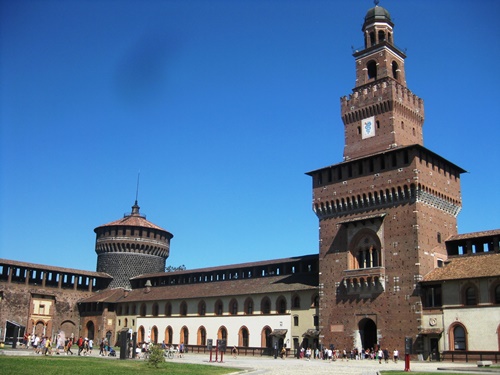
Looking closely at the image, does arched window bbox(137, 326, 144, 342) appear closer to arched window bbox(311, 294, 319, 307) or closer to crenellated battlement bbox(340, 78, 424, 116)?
arched window bbox(311, 294, 319, 307)

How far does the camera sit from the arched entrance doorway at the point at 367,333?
4950cm

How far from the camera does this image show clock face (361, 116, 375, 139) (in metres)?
55.4

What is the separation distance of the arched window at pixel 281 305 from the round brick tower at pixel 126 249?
29494 mm

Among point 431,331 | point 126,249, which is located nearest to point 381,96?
point 431,331

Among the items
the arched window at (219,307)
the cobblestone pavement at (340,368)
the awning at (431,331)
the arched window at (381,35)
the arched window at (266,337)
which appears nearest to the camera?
the cobblestone pavement at (340,368)

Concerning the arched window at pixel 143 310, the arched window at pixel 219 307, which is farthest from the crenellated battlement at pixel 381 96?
the arched window at pixel 143 310

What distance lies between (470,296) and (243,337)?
1005 inches

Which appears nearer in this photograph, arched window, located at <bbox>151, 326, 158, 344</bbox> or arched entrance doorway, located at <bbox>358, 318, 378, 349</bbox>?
arched entrance doorway, located at <bbox>358, 318, 378, 349</bbox>

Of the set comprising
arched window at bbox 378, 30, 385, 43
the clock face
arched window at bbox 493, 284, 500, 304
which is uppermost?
arched window at bbox 378, 30, 385, 43

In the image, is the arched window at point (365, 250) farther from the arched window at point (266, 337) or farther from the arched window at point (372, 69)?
the arched window at point (372, 69)

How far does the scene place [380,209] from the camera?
166 feet

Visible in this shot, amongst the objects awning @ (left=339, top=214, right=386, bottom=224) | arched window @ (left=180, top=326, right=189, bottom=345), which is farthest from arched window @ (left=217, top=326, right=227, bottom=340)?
awning @ (left=339, top=214, right=386, bottom=224)

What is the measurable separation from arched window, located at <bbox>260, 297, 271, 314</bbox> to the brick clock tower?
8457 millimetres

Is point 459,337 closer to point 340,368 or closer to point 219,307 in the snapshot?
point 340,368
